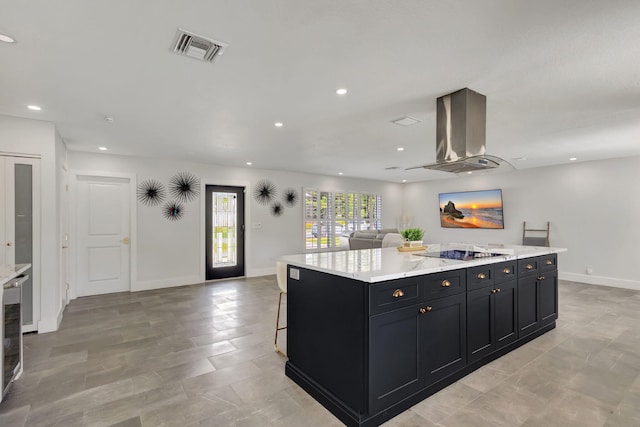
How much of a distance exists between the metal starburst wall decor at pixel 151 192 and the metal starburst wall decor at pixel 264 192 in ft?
6.26

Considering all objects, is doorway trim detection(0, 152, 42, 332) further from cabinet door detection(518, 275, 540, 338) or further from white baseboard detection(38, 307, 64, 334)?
cabinet door detection(518, 275, 540, 338)

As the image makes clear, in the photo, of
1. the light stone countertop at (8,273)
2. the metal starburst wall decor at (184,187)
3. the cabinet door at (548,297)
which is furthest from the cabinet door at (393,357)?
the metal starburst wall decor at (184,187)

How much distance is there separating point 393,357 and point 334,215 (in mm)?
6379

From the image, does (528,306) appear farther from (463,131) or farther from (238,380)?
(238,380)

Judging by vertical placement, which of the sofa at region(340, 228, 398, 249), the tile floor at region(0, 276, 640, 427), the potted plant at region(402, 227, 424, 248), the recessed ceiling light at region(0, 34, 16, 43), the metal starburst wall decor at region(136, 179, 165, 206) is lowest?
the tile floor at region(0, 276, 640, 427)

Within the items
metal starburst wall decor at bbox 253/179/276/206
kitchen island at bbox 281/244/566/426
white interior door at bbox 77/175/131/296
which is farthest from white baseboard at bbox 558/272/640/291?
white interior door at bbox 77/175/131/296

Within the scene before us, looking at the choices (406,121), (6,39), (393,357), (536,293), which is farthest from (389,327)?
(6,39)

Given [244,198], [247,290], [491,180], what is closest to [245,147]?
[244,198]

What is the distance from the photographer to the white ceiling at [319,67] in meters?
1.76

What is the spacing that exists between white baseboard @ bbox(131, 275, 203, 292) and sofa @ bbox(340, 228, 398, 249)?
3706mm

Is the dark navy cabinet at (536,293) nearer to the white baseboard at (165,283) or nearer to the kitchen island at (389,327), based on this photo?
the kitchen island at (389,327)

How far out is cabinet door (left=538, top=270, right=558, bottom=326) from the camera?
3.51 m

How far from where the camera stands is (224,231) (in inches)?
263

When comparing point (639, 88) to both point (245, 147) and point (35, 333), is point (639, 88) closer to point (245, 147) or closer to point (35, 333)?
point (245, 147)
